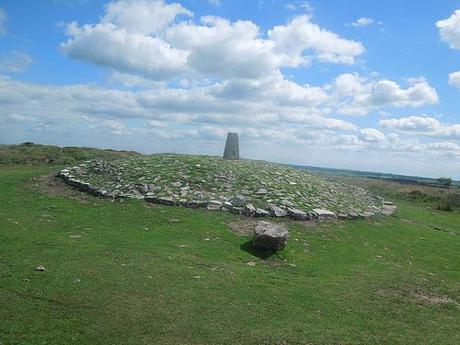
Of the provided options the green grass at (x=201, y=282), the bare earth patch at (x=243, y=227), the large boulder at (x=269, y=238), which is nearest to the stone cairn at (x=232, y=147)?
the green grass at (x=201, y=282)

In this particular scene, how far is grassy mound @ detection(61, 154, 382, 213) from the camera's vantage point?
67.0 feet

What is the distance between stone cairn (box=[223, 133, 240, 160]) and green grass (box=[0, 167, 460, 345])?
1089 cm

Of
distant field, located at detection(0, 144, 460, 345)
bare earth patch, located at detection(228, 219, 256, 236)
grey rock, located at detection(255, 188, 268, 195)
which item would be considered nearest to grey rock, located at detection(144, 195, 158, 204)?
distant field, located at detection(0, 144, 460, 345)

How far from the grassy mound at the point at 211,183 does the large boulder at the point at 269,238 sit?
4.97 m

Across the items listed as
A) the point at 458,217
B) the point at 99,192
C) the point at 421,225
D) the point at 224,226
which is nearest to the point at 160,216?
the point at 224,226

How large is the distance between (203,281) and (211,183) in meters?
10.9

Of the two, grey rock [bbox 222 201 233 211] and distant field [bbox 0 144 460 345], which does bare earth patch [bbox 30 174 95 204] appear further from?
→ grey rock [bbox 222 201 233 211]

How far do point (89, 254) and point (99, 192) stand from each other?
8.47m

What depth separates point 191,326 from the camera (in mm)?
8633

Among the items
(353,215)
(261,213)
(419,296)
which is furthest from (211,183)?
(419,296)

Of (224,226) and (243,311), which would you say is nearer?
(243,311)

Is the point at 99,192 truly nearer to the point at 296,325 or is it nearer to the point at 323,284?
the point at 323,284

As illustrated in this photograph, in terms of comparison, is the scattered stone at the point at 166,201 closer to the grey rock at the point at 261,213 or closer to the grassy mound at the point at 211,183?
the grassy mound at the point at 211,183

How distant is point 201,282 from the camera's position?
11070 mm
